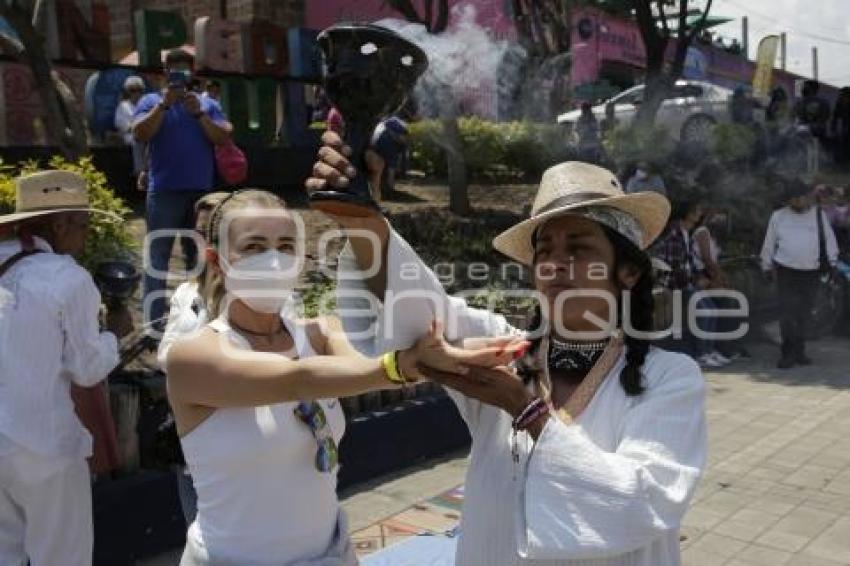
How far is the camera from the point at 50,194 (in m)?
3.50

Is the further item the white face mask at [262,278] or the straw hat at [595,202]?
the white face mask at [262,278]

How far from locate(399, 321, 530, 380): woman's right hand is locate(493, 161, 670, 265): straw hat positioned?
0.36m

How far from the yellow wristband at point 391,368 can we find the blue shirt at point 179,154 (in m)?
4.41

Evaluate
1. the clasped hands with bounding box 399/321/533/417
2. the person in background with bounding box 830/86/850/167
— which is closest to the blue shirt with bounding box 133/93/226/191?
the clasped hands with bounding box 399/321/533/417

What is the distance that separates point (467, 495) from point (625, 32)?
31103mm

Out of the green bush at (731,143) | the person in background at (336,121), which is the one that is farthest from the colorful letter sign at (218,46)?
the person in background at (336,121)

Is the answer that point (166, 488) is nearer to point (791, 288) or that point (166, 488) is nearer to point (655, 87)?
point (791, 288)

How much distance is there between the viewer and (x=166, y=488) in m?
4.42

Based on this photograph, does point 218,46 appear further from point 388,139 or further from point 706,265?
point 388,139

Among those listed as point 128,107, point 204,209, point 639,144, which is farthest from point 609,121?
point 204,209

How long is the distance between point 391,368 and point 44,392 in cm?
187

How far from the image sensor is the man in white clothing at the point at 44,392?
3.15 m

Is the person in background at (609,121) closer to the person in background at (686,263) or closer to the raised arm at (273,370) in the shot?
the person in background at (686,263)

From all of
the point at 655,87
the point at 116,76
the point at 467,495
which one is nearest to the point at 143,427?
the point at 467,495
